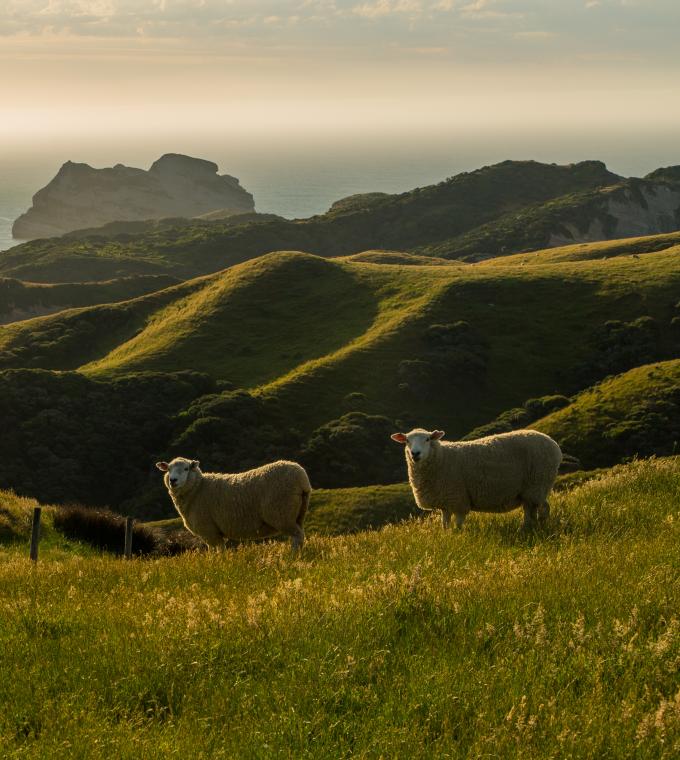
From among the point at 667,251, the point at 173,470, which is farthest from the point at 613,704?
the point at 667,251

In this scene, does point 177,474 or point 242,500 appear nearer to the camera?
point 177,474

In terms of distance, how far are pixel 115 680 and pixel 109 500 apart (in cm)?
6114

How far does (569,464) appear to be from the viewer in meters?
53.3

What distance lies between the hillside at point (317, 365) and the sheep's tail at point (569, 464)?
2827mm

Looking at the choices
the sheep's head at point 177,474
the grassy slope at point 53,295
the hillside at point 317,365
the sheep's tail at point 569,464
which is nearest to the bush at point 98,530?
the sheep's head at point 177,474

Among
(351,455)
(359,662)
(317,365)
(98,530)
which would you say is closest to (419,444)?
(359,662)

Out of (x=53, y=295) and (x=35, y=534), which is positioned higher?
(x=53, y=295)

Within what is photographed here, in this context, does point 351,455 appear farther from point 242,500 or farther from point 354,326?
point 242,500

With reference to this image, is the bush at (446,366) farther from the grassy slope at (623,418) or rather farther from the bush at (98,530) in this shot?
the bush at (98,530)

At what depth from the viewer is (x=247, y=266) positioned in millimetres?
110000

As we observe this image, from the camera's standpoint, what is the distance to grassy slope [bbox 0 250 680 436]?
75438 mm

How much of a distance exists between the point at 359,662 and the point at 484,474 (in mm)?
9939

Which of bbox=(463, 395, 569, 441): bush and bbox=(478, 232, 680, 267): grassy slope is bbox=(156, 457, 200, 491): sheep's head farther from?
bbox=(478, 232, 680, 267): grassy slope

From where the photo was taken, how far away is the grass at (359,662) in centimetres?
581
